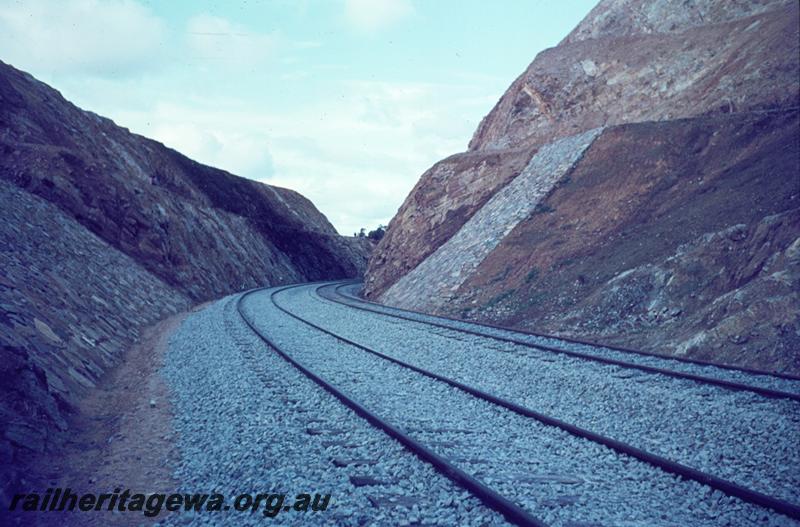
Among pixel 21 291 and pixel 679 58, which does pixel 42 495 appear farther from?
pixel 679 58

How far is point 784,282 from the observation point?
39.7ft

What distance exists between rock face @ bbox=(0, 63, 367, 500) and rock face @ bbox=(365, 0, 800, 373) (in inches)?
449

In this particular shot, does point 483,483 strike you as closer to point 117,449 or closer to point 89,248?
point 117,449

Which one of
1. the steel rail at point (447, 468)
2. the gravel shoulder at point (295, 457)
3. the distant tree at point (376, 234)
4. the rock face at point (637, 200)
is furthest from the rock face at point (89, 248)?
the distant tree at point (376, 234)

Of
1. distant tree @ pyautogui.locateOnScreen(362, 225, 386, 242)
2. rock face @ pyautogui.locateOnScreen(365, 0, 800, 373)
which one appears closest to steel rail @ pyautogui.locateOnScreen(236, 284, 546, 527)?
rock face @ pyautogui.locateOnScreen(365, 0, 800, 373)

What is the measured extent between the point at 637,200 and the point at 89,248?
2076 centimetres

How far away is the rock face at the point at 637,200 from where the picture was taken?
45.7 feet

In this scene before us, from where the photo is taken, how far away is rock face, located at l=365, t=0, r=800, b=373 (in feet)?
45.7

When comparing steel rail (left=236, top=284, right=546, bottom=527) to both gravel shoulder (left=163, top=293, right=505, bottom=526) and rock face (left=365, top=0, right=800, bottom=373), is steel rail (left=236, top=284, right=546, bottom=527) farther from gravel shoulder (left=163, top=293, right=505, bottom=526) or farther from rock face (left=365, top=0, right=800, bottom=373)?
rock face (left=365, top=0, right=800, bottom=373)

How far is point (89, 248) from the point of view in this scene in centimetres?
2203

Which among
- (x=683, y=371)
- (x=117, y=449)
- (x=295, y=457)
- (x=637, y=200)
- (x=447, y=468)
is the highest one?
(x=637, y=200)

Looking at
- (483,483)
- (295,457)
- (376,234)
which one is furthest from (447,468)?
(376,234)

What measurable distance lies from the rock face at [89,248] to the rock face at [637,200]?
37.4ft

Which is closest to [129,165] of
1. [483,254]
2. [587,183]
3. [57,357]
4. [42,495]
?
[483,254]
